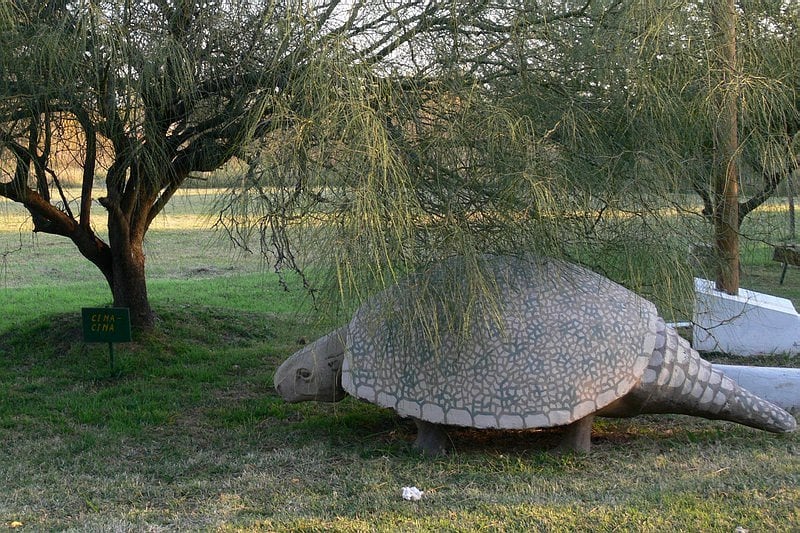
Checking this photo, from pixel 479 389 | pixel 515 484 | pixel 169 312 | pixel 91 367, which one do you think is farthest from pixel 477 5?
pixel 169 312

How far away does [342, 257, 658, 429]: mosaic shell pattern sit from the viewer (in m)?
5.01

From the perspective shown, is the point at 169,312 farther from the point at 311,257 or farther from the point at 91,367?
the point at 311,257

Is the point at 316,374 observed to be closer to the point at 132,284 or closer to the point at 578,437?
the point at 578,437

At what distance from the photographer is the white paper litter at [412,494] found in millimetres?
4535

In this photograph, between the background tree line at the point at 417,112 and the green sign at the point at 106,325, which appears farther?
the green sign at the point at 106,325

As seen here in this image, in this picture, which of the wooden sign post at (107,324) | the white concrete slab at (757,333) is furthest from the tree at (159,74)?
the white concrete slab at (757,333)

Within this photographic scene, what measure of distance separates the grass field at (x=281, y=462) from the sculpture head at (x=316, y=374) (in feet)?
0.53

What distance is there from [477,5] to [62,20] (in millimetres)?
2645

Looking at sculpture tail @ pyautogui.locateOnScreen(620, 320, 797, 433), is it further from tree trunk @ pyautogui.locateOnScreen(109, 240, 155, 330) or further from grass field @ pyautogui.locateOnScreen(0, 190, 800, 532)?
tree trunk @ pyautogui.locateOnScreen(109, 240, 155, 330)

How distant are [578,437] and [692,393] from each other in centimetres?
75

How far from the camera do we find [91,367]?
7.64 meters

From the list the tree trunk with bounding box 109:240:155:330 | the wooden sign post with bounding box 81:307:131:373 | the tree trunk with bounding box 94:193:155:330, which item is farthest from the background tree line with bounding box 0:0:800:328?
the tree trunk with bounding box 109:240:155:330

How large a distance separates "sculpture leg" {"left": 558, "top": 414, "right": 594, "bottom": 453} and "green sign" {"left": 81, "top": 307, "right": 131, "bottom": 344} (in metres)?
3.64

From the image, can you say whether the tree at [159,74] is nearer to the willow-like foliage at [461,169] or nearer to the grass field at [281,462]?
the willow-like foliage at [461,169]
